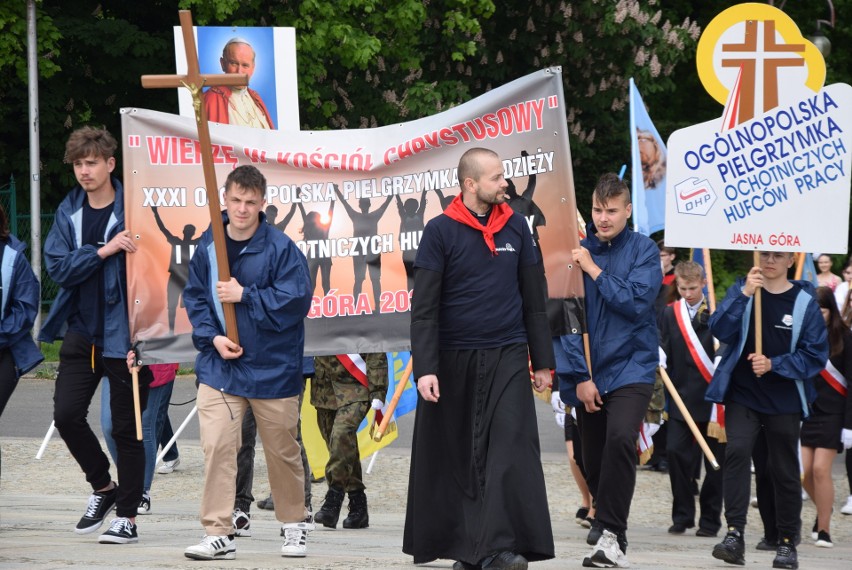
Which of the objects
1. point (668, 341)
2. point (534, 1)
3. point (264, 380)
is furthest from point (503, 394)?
point (534, 1)

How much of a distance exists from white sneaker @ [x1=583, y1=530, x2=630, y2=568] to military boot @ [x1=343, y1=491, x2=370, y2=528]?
6.94ft

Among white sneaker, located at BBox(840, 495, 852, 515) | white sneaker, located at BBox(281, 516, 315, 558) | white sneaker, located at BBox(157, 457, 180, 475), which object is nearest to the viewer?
white sneaker, located at BBox(281, 516, 315, 558)

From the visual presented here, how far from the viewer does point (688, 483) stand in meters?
9.52

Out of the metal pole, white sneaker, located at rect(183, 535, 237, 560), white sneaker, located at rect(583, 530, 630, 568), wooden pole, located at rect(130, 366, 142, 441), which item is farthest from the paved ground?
the metal pole

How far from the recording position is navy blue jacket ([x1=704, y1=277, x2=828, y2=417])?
314 inches

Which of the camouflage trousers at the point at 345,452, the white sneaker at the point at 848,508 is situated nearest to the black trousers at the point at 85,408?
the camouflage trousers at the point at 345,452

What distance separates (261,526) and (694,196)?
326 cm

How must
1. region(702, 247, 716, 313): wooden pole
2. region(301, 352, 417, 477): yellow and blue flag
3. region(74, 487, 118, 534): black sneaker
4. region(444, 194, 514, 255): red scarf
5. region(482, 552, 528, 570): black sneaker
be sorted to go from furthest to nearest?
region(301, 352, 417, 477): yellow and blue flag → region(702, 247, 716, 313): wooden pole → region(74, 487, 118, 534): black sneaker → region(444, 194, 514, 255): red scarf → region(482, 552, 528, 570): black sneaker

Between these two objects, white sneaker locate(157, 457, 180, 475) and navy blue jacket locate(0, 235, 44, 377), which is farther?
white sneaker locate(157, 457, 180, 475)

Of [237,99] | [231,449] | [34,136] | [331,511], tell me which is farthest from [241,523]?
[34,136]

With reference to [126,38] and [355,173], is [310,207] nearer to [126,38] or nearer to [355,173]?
[355,173]

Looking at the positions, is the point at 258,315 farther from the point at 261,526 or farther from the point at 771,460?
the point at 771,460

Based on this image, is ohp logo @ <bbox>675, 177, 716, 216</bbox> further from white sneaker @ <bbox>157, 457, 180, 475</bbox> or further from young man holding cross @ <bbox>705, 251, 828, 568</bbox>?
white sneaker @ <bbox>157, 457, 180, 475</bbox>

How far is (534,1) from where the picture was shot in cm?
2520
